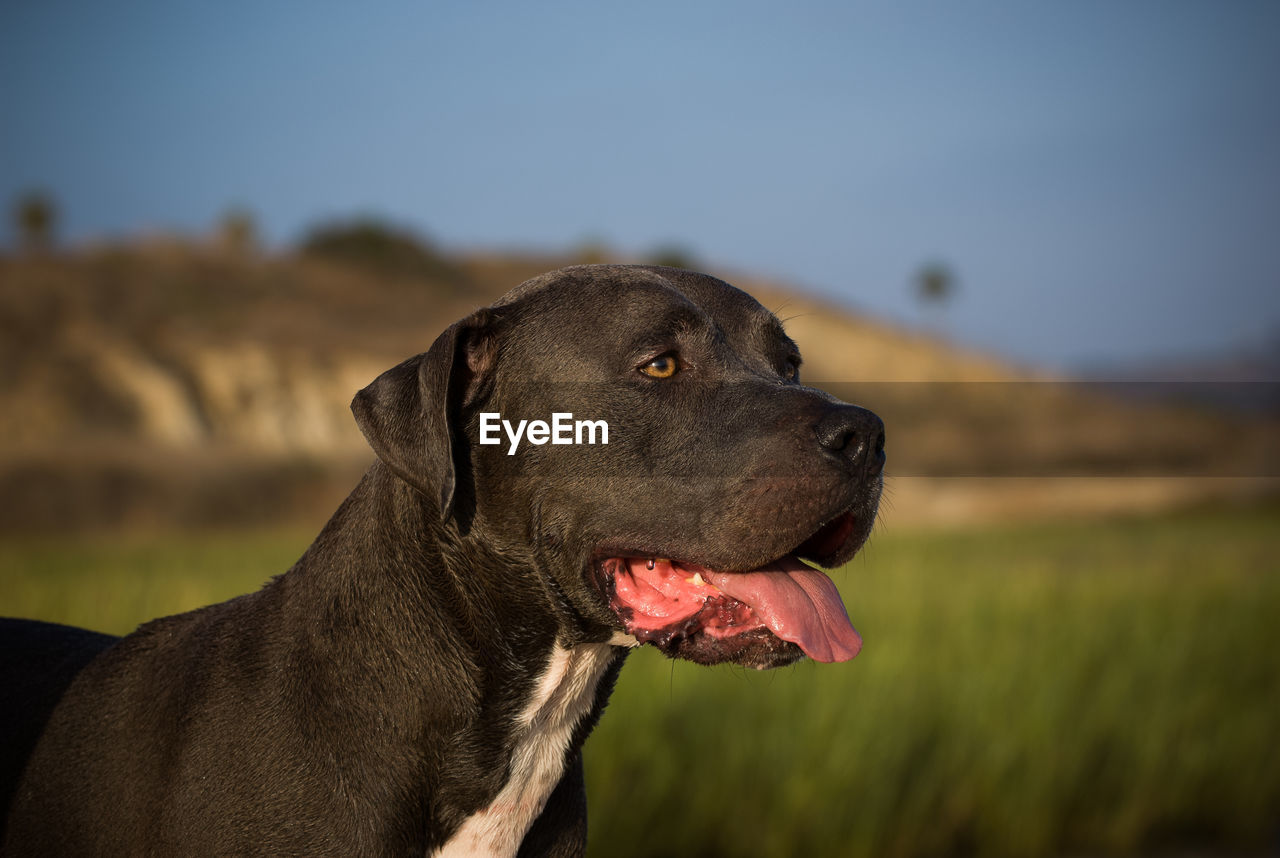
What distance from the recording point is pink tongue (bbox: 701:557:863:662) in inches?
92.9

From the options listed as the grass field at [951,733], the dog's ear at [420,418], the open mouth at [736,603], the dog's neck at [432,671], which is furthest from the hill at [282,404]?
the dog's ear at [420,418]

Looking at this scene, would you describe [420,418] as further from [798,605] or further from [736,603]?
[798,605]

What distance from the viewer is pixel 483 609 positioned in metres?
2.45

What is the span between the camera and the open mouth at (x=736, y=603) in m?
2.38

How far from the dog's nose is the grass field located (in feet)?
5.78

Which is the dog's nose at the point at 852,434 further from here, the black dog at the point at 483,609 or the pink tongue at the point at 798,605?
the pink tongue at the point at 798,605

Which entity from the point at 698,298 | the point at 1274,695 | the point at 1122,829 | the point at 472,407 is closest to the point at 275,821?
the point at 472,407

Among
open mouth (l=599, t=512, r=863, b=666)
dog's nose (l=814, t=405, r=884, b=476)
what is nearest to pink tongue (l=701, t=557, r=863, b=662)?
open mouth (l=599, t=512, r=863, b=666)

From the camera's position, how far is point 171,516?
2194 centimetres

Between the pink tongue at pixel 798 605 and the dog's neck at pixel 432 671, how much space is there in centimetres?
43

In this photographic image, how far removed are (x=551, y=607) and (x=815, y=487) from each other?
684mm

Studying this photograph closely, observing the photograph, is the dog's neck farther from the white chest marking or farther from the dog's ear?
the dog's ear

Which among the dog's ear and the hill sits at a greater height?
the dog's ear

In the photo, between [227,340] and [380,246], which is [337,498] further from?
[380,246]
